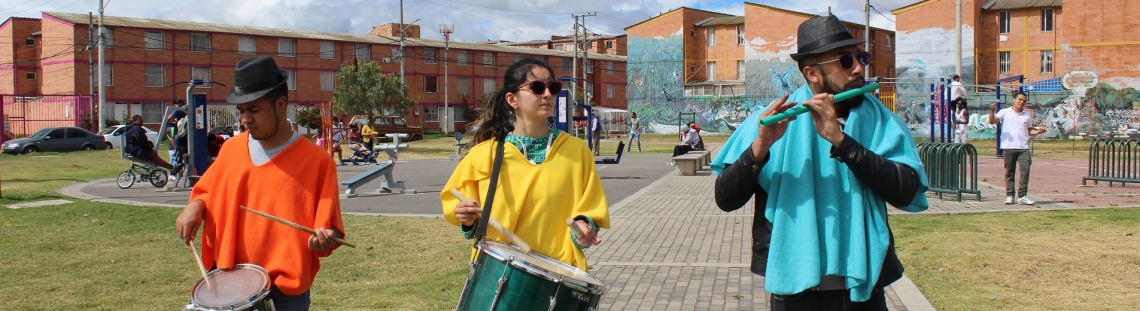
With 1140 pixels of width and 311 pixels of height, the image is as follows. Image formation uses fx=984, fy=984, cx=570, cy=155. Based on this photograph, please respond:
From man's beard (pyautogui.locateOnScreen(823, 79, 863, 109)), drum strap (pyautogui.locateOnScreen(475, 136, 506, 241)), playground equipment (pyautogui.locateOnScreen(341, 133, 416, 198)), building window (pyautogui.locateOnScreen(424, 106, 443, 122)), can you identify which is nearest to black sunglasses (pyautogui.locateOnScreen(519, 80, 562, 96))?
drum strap (pyautogui.locateOnScreen(475, 136, 506, 241))

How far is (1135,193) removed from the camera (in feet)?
50.4

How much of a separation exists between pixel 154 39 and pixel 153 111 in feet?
14.4

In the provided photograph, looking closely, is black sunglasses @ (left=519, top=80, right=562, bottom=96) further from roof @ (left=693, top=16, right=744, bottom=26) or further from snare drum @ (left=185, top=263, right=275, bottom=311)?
roof @ (left=693, top=16, right=744, bottom=26)

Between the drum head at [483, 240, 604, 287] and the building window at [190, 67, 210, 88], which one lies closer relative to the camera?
the drum head at [483, 240, 604, 287]

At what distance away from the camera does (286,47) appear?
215 ft

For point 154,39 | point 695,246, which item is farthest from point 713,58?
point 695,246

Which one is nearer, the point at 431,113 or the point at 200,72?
the point at 200,72

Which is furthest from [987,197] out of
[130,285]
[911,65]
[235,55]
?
[235,55]

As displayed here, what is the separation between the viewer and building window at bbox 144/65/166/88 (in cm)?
5984

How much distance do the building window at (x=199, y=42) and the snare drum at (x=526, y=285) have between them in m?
62.6

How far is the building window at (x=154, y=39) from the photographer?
59594mm

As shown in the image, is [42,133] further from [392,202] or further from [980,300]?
[980,300]

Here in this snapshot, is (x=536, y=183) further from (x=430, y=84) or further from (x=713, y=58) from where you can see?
(x=430, y=84)

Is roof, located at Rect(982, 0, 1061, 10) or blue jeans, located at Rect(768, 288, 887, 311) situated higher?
roof, located at Rect(982, 0, 1061, 10)
